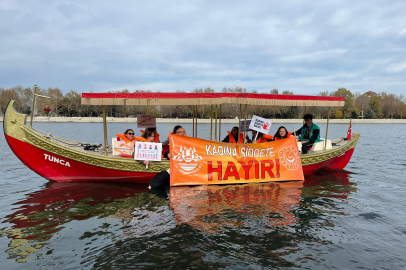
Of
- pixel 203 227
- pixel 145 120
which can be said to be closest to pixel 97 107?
pixel 145 120

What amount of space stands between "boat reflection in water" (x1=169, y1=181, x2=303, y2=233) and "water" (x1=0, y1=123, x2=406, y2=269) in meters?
0.02

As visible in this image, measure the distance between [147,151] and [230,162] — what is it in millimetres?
2510

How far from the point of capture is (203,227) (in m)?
5.54

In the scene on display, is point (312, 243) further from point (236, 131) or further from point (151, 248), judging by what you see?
point (236, 131)

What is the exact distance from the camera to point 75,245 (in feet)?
15.8

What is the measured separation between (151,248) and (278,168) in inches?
209

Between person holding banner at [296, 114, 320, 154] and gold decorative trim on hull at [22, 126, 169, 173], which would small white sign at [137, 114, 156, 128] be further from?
person holding banner at [296, 114, 320, 154]

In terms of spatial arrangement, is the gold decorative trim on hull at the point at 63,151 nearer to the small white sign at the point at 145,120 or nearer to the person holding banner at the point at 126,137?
the person holding banner at the point at 126,137

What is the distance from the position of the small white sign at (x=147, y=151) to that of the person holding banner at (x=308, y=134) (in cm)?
560

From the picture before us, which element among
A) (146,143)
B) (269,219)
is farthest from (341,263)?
(146,143)

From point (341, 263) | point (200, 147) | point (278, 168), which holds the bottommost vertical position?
point (341, 263)

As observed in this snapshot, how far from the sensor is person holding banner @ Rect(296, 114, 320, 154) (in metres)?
10.5

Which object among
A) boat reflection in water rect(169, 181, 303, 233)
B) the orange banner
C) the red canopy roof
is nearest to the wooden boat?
the red canopy roof

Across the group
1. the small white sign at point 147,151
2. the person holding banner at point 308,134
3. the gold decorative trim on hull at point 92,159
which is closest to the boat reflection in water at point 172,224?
the gold decorative trim on hull at point 92,159
